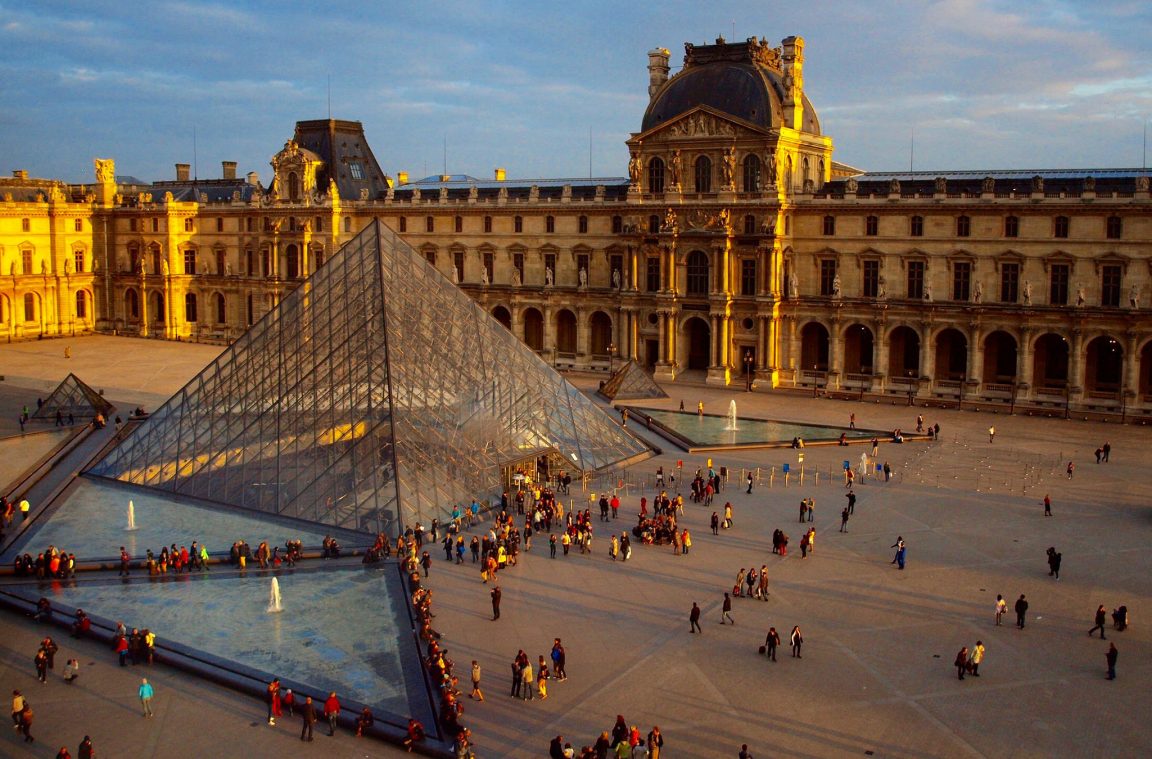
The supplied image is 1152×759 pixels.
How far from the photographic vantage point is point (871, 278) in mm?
49438

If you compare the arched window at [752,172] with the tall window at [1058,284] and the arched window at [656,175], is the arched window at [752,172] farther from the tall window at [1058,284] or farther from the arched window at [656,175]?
the tall window at [1058,284]

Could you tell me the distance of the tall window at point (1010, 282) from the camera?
150 feet

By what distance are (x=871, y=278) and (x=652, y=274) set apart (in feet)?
34.0

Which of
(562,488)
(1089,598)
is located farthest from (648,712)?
(562,488)

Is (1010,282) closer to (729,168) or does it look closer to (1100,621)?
(729,168)

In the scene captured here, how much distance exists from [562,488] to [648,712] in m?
14.6

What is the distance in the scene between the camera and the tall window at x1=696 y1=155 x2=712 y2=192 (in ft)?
170

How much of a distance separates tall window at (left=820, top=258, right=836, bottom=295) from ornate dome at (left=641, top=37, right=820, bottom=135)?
6430 mm

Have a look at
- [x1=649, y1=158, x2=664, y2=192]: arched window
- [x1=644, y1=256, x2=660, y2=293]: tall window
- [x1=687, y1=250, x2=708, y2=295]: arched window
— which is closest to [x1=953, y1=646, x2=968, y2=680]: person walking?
[x1=687, y1=250, x2=708, y2=295]: arched window

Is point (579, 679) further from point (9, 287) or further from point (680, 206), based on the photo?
point (9, 287)

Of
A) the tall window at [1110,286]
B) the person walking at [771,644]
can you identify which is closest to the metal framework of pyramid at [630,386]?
the tall window at [1110,286]

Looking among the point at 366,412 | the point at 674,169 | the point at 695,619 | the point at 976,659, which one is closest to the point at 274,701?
the point at 695,619

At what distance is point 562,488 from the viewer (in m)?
32.2

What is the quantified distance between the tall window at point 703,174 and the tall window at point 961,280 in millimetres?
11560
